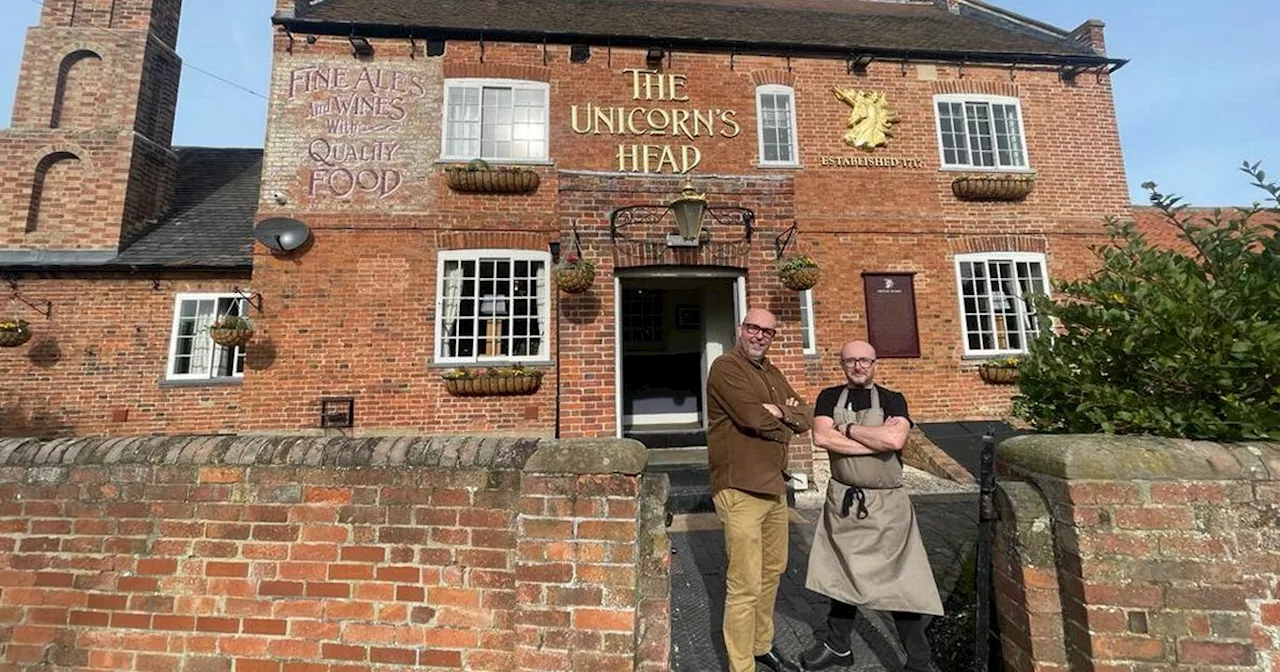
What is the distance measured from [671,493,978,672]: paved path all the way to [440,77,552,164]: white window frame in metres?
6.54

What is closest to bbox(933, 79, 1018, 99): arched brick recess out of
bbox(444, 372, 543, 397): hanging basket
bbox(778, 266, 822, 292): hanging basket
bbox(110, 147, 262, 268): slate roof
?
bbox(778, 266, 822, 292): hanging basket

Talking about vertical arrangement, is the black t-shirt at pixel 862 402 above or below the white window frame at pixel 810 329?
below

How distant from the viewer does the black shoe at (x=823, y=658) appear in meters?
2.82

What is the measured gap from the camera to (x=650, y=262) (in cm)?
663

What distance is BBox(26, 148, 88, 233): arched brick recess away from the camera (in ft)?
30.4

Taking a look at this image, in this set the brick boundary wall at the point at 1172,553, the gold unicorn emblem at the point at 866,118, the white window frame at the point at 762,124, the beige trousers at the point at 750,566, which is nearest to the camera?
the brick boundary wall at the point at 1172,553

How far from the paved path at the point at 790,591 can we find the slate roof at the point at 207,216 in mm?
8896

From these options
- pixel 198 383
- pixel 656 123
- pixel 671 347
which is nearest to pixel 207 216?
pixel 198 383

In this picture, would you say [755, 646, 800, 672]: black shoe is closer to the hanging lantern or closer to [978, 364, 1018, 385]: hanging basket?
the hanging lantern

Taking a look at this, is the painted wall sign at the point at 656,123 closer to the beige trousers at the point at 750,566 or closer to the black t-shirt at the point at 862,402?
the black t-shirt at the point at 862,402

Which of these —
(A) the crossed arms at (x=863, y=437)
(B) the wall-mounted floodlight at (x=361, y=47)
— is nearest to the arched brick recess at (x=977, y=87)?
(A) the crossed arms at (x=863, y=437)

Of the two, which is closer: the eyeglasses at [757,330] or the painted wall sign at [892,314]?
the eyeglasses at [757,330]

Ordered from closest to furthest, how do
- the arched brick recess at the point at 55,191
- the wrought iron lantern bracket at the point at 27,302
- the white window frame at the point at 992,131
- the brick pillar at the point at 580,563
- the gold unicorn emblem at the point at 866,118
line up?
the brick pillar at the point at 580,563 → the wrought iron lantern bracket at the point at 27,302 → the arched brick recess at the point at 55,191 → the gold unicorn emblem at the point at 866,118 → the white window frame at the point at 992,131

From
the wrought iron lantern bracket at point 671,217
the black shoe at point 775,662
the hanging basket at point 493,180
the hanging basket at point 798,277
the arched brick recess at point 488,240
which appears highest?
the hanging basket at point 493,180
